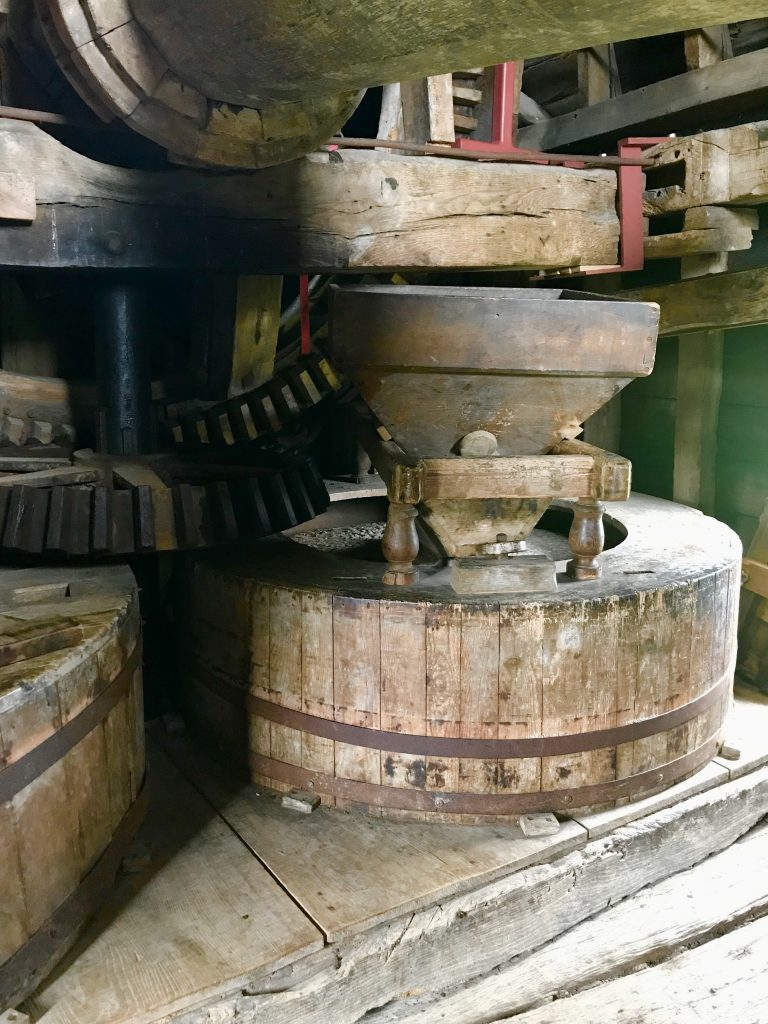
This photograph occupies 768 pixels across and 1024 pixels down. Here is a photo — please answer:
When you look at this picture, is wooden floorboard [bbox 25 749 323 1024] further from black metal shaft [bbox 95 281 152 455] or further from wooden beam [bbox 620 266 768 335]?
wooden beam [bbox 620 266 768 335]

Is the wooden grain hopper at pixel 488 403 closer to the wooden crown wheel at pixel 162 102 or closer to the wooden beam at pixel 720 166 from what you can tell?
the wooden crown wheel at pixel 162 102

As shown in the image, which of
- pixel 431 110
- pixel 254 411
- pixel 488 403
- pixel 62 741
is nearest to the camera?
pixel 62 741

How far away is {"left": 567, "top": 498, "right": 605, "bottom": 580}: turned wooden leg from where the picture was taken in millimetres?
2963

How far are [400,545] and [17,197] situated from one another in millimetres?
1547

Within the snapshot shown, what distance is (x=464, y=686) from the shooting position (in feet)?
8.80

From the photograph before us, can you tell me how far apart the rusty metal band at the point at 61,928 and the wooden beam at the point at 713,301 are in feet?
10.2

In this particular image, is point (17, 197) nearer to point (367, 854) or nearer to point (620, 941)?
point (367, 854)

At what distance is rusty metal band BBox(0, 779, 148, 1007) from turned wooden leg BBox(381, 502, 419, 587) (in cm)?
105

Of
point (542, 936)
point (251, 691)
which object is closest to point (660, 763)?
point (542, 936)

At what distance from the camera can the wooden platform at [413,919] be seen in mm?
2135

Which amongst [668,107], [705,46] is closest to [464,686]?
[668,107]

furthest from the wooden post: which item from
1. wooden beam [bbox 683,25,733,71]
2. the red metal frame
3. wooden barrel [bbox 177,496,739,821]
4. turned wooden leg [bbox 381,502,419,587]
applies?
turned wooden leg [bbox 381,502,419,587]

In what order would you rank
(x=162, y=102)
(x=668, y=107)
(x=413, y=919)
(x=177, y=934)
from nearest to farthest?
(x=177, y=934)
(x=413, y=919)
(x=162, y=102)
(x=668, y=107)

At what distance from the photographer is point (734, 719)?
349cm
